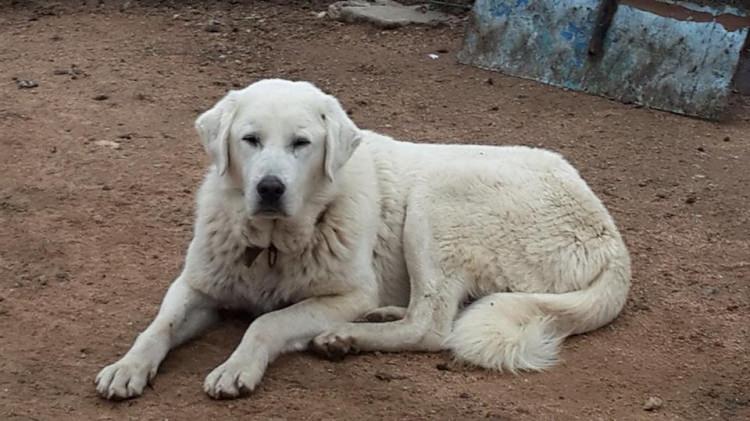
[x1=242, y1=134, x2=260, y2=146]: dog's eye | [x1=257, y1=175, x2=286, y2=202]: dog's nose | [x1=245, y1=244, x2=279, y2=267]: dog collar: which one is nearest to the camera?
[x1=257, y1=175, x2=286, y2=202]: dog's nose

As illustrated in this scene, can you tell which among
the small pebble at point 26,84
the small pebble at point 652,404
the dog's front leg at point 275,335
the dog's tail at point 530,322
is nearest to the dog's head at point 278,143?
the dog's front leg at point 275,335

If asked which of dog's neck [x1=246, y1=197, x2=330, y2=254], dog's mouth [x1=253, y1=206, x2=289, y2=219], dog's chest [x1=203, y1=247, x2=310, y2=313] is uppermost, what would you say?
dog's mouth [x1=253, y1=206, x2=289, y2=219]

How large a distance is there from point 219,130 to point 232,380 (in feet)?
3.13

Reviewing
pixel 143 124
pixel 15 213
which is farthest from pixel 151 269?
pixel 143 124

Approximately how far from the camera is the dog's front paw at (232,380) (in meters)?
3.59

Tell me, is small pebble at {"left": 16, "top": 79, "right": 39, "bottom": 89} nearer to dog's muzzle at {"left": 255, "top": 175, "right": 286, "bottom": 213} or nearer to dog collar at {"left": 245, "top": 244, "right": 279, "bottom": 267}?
dog collar at {"left": 245, "top": 244, "right": 279, "bottom": 267}

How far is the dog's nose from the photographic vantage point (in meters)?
3.73

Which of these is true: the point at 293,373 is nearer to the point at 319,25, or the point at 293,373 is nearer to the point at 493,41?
the point at 493,41

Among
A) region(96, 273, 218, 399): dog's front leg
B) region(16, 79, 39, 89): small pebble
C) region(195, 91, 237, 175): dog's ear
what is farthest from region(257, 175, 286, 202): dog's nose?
region(16, 79, 39, 89): small pebble

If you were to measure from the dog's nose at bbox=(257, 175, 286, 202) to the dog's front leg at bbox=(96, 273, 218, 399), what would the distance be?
61 cm

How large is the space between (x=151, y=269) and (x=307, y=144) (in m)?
1.24

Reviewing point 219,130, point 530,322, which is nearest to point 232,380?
point 219,130

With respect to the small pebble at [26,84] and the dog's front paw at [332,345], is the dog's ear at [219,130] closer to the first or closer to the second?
the dog's front paw at [332,345]

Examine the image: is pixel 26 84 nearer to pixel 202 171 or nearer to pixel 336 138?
pixel 202 171
